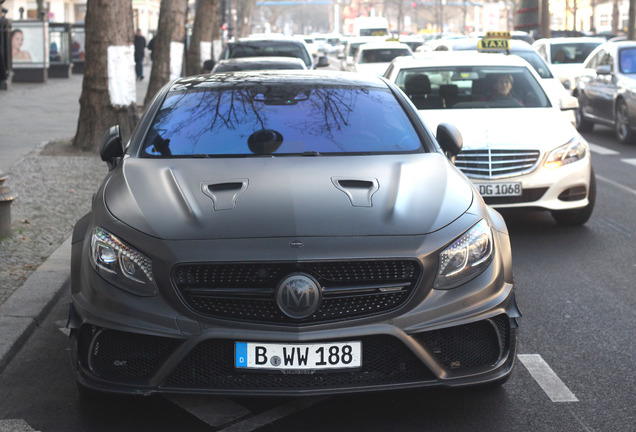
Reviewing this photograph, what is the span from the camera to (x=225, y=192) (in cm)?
486

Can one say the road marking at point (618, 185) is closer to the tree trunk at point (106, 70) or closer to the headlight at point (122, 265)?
the tree trunk at point (106, 70)

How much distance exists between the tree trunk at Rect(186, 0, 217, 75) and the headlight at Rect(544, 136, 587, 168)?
2463 centimetres

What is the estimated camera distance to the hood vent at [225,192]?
4.68 metres

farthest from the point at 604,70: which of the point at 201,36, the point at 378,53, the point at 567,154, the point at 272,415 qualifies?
the point at 201,36

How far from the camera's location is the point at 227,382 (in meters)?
4.24

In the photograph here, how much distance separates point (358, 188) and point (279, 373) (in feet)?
3.37

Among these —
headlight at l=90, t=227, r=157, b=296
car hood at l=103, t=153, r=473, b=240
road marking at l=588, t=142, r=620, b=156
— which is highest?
car hood at l=103, t=153, r=473, b=240

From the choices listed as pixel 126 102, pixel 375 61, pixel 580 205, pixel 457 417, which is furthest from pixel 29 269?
pixel 375 61

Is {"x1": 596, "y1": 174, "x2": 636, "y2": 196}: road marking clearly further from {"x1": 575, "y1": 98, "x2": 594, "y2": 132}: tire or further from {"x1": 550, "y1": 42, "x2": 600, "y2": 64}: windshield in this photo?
{"x1": 550, "y1": 42, "x2": 600, "y2": 64}: windshield

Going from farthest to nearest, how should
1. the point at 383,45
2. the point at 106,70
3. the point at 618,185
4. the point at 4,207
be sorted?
1. the point at 383,45
2. the point at 106,70
3. the point at 618,185
4. the point at 4,207

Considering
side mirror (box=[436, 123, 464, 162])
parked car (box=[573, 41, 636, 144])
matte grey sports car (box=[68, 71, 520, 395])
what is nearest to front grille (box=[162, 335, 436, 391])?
matte grey sports car (box=[68, 71, 520, 395])

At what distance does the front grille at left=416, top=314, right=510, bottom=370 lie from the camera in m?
4.34

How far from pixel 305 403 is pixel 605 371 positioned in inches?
58.8

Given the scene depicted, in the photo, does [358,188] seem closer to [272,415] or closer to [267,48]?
[272,415]
